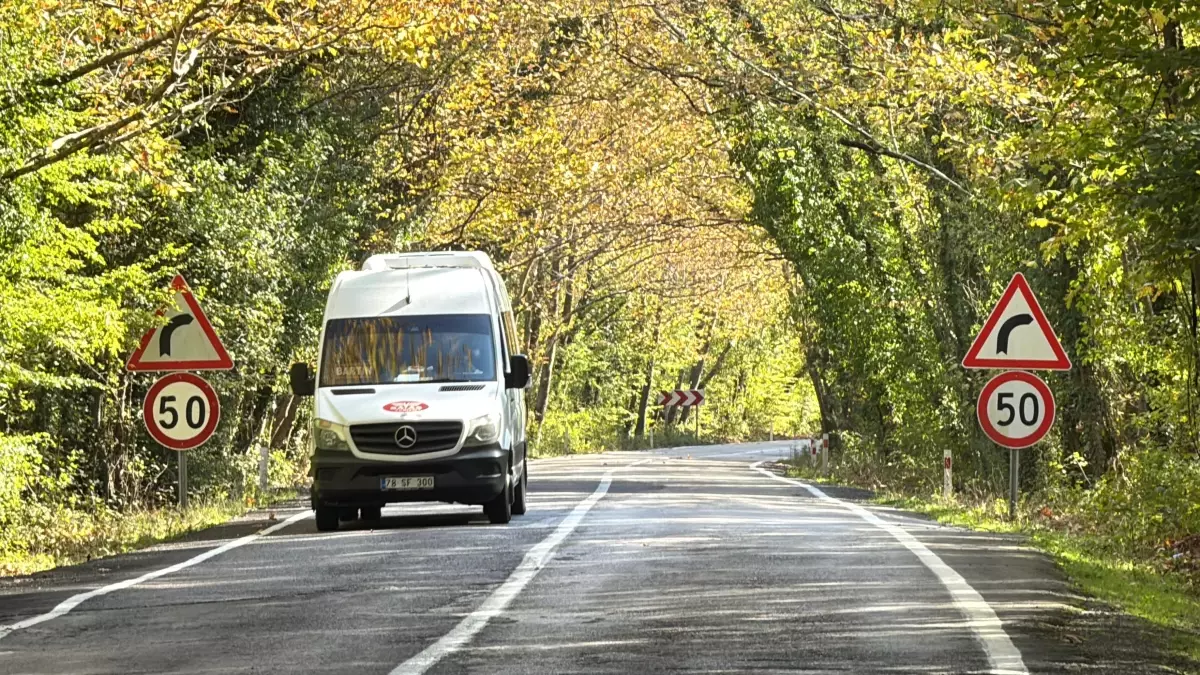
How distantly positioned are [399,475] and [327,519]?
3.04 ft

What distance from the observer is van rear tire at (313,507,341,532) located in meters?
20.2

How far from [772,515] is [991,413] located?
277cm

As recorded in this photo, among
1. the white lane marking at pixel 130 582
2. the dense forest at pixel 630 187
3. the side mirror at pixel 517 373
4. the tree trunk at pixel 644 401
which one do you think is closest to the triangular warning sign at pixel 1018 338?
the dense forest at pixel 630 187

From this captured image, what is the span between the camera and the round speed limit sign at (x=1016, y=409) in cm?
2062

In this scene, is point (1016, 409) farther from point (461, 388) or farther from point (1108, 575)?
point (461, 388)

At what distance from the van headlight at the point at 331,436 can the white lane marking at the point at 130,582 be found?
3.27ft

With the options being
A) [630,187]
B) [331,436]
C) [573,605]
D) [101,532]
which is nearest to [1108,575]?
[573,605]

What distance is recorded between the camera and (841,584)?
13711 mm

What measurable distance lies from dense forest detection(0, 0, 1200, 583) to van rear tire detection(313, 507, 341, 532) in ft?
9.95

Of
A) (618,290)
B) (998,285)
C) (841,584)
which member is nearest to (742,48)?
(998,285)

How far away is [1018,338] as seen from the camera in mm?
20812

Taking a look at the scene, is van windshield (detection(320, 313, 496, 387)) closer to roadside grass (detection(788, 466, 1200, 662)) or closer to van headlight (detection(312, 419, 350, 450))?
van headlight (detection(312, 419, 350, 450))

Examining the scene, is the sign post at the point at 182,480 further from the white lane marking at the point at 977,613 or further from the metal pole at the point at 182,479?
the white lane marking at the point at 977,613

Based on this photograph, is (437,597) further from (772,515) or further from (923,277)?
(923,277)
